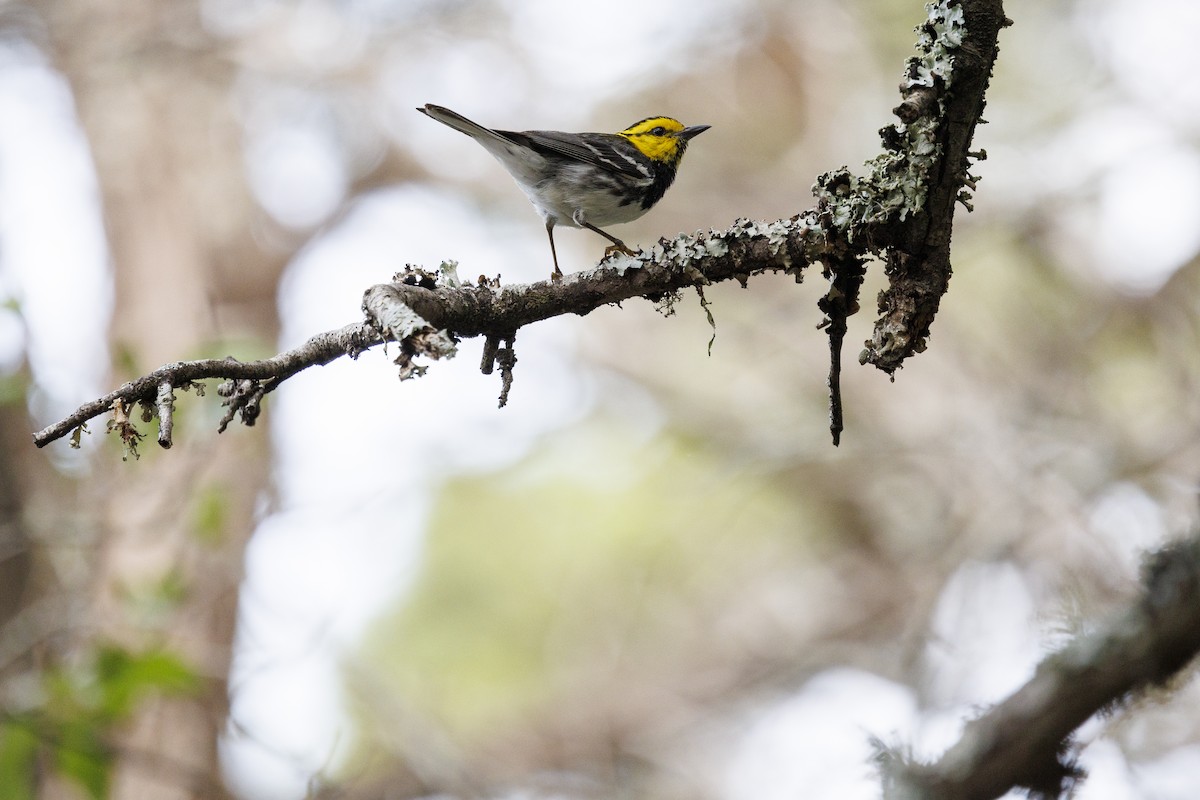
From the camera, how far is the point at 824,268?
2.40 metres

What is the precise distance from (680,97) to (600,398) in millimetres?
3033

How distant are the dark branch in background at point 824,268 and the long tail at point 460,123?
5.18ft

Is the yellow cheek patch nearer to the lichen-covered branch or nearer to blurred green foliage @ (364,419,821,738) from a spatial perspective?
the lichen-covered branch

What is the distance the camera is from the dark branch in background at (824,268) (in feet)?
6.82

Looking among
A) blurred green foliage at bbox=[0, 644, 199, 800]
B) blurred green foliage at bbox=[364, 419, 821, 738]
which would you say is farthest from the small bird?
blurred green foliage at bbox=[364, 419, 821, 738]

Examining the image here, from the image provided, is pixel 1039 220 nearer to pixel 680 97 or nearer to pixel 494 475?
pixel 680 97

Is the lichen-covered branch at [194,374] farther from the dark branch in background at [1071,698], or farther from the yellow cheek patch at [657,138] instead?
the yellow cheek patch at [657,138]

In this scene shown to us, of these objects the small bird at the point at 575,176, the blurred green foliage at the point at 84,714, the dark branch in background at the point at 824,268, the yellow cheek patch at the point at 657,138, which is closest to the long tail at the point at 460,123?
the small bird at the point at 575,176

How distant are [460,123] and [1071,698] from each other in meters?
3.31

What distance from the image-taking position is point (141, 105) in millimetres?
8992

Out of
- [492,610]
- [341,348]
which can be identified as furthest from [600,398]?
[341,348]

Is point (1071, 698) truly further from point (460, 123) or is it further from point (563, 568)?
point (563, 568)

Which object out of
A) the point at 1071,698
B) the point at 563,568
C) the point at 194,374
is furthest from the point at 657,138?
the point at 563,568

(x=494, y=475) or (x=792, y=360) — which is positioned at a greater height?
(x=494, y=475)
